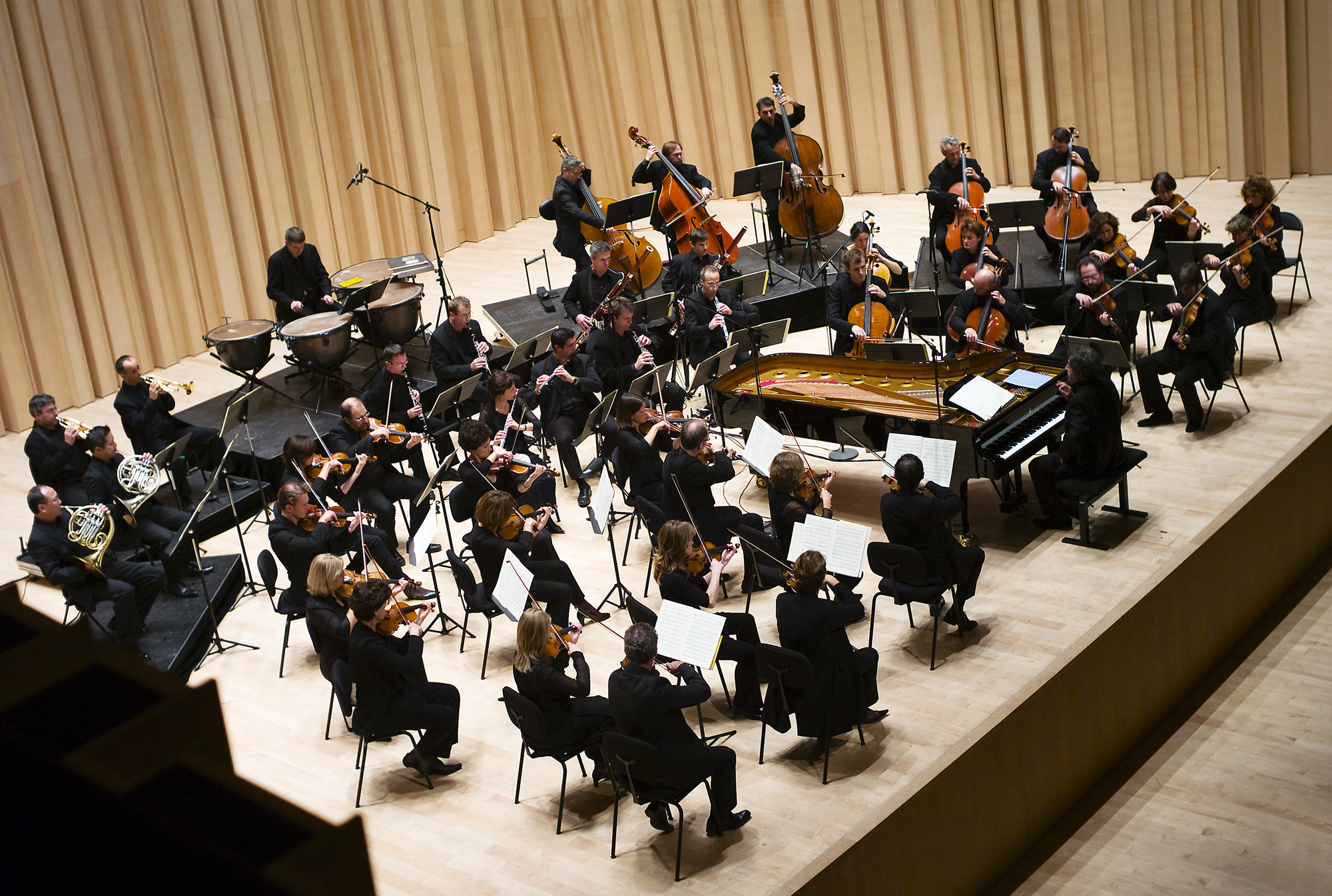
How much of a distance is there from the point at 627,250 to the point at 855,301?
7.34ft

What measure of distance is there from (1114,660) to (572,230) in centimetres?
699

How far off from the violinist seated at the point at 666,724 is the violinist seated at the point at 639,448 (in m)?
2.51

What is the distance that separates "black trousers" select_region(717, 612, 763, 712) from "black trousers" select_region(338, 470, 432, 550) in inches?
105

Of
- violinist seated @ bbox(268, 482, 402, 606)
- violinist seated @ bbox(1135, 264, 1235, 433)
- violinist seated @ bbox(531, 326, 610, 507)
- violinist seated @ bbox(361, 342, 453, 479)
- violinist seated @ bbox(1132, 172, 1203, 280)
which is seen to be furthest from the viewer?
violinist seated @ bbox(1132, 172, 1203, 280)

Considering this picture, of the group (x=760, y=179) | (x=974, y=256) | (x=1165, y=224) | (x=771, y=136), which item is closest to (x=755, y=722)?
(x=974, y=256)

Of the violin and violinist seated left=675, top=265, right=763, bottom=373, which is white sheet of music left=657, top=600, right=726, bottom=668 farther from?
the violin

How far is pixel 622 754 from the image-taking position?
5164 millimetres

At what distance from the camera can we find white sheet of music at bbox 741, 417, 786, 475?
7340mm

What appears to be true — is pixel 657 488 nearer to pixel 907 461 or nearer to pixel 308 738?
pixel 907 461

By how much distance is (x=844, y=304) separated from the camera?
9.49 meters

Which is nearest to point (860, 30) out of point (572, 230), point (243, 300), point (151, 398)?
point (572, 230)

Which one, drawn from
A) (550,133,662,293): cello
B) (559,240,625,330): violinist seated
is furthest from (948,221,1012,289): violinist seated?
(559,240,625,330): violinist seated

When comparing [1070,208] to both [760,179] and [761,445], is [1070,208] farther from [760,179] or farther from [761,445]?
[761,445]

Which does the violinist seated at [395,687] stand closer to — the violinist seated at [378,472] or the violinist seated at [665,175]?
the violinist seated at [378,472]
